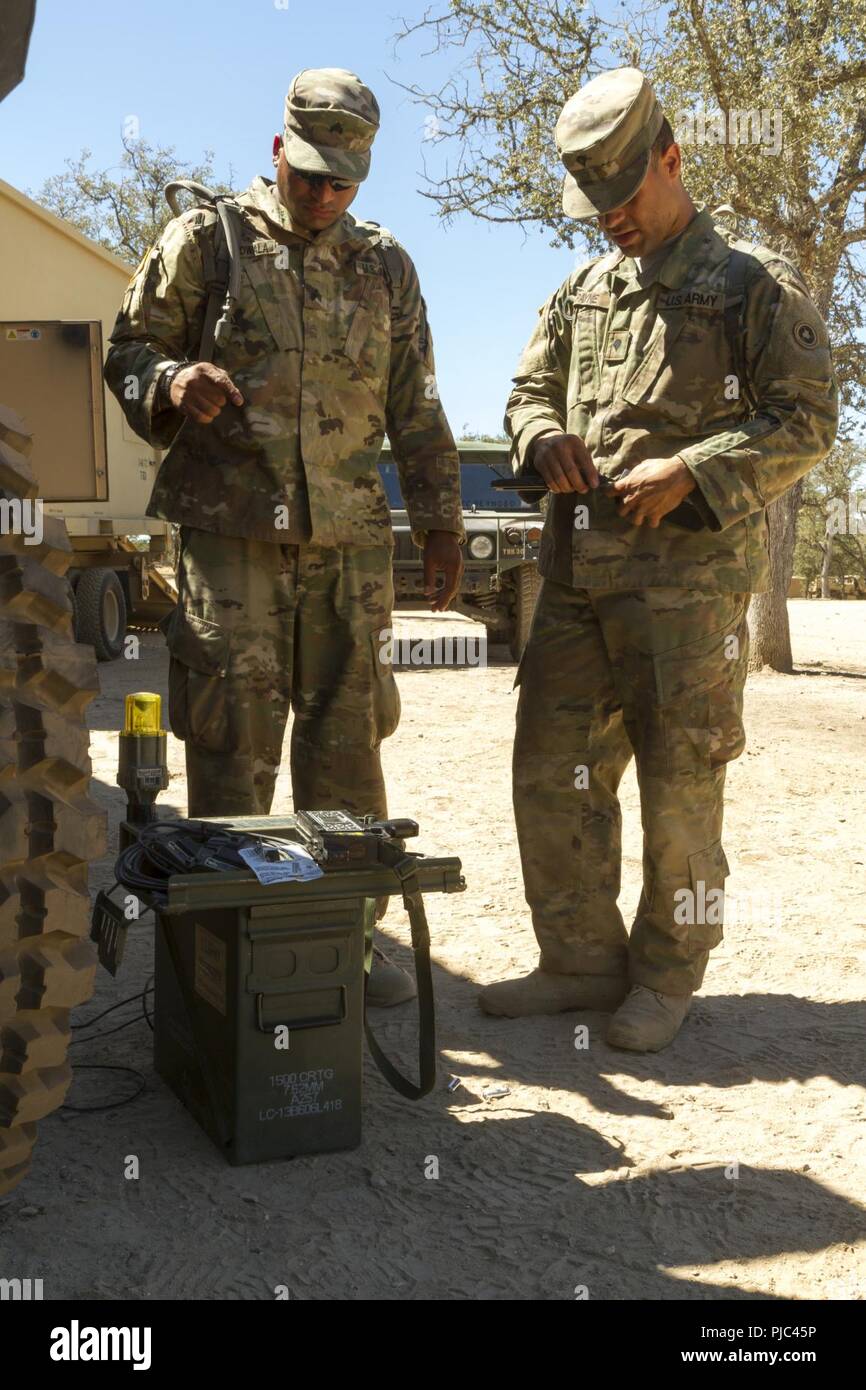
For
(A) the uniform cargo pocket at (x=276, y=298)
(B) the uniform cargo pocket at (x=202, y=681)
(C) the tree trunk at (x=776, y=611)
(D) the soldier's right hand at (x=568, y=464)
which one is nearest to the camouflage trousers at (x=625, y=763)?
(D) the soldier's right hand at (x=568, y=464)

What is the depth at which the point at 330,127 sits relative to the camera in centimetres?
330

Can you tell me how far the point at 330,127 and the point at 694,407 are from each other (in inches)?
42.2

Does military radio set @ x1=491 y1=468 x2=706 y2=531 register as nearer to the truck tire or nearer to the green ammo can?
the green ammo can

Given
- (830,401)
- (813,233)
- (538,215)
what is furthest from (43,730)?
(538,215)

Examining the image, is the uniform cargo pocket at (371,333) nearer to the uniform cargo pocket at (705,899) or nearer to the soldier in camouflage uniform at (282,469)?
the soldier in camouflage uniform at (282,469)

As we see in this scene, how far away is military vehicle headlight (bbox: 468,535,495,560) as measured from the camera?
36.9 ft

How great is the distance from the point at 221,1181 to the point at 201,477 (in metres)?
1.64

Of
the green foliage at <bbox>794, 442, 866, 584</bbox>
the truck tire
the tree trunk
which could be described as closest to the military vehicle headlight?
the tree trunk

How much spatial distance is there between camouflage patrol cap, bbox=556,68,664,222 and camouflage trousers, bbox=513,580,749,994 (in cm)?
94

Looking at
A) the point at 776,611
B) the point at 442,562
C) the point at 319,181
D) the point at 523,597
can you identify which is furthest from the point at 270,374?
the point at 776,611

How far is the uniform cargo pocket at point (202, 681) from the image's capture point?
3.36 m

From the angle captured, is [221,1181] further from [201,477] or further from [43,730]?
[201,477]

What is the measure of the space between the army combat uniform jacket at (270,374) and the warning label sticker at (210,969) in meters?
1.04
